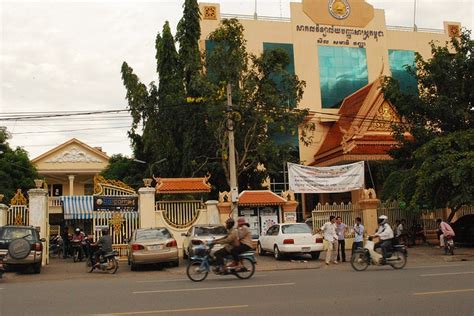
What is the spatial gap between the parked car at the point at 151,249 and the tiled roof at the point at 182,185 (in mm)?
4520

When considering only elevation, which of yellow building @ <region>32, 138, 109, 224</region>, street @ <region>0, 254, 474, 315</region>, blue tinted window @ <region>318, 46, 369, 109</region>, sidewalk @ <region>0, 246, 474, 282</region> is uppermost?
blue tinted window @ <region>318, 46, 369, 109</region>

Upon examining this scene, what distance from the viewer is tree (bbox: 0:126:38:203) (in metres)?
38.4

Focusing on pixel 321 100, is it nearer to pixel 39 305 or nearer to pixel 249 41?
pixel 249 41

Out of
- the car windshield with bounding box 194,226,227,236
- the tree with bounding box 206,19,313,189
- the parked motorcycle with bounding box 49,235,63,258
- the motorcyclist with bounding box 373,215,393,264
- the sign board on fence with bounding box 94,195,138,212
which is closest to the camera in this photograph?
the motorcyclist with bounding box 373,215,393,264

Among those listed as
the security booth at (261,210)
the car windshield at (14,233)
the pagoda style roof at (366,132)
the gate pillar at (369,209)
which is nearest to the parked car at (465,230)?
the gate pillar at (369,209)

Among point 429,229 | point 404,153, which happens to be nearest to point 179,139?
point 404,153

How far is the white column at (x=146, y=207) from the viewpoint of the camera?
20875mm

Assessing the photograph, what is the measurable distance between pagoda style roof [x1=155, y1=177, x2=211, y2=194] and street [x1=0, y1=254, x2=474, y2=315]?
890cm

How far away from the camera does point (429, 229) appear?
24766 millimetres

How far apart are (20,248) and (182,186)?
309 inches

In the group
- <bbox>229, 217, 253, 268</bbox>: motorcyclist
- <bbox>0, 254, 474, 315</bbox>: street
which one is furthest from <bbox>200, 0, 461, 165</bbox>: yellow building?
<bbox>0, 254, 474, 315</bbox>: street

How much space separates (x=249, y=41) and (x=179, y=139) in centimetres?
1287

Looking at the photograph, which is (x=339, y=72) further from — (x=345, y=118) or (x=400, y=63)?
(x=345, y=118)

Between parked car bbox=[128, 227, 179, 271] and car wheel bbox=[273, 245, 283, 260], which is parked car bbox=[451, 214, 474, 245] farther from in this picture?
parked car bbox=[128, 227, 179, 271]
